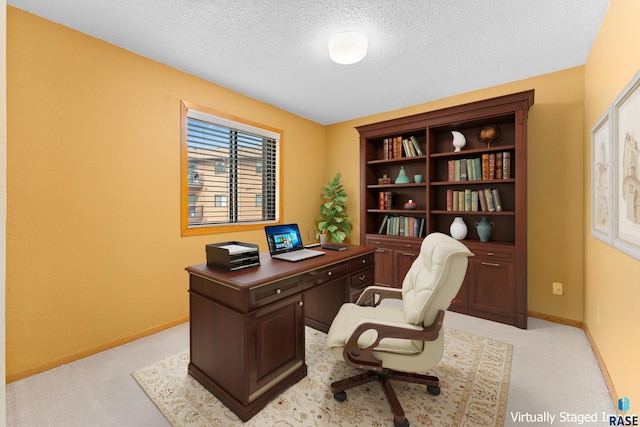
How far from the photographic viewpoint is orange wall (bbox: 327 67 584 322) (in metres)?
2.76

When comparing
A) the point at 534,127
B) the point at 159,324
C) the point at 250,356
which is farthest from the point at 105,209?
the point at 534,127

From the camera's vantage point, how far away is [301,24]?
2.11 meters

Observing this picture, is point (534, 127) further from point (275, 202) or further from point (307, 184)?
point (275, 202)

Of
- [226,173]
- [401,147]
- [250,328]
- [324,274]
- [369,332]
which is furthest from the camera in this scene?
[401,147]

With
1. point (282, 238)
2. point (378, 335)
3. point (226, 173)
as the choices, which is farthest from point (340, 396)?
point (226, 173)

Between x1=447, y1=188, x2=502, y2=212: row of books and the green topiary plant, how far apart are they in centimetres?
162

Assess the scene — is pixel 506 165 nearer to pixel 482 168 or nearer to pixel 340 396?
pixel 482 168

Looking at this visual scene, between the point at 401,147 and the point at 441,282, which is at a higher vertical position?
the point at 401,147

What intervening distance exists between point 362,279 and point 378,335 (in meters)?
1.03

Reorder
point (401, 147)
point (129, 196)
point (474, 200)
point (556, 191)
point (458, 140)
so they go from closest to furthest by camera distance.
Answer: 1. point (129, 196)
2. point (556, 191)
3. point (474, 200)
4. point (458, 140)
5. point (401, 147)

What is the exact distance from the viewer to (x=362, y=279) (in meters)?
2.53

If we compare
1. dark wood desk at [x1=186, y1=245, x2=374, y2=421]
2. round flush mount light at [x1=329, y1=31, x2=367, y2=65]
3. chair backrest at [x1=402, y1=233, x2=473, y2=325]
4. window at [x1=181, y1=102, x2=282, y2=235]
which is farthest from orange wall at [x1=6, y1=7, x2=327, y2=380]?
chair backrest at [x1=402, y1=233, x2=473, y2=325]

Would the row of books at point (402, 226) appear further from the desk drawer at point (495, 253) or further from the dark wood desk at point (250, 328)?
the dark wood desk at point (250, 328)

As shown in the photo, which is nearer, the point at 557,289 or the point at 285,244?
the point at 285,244
